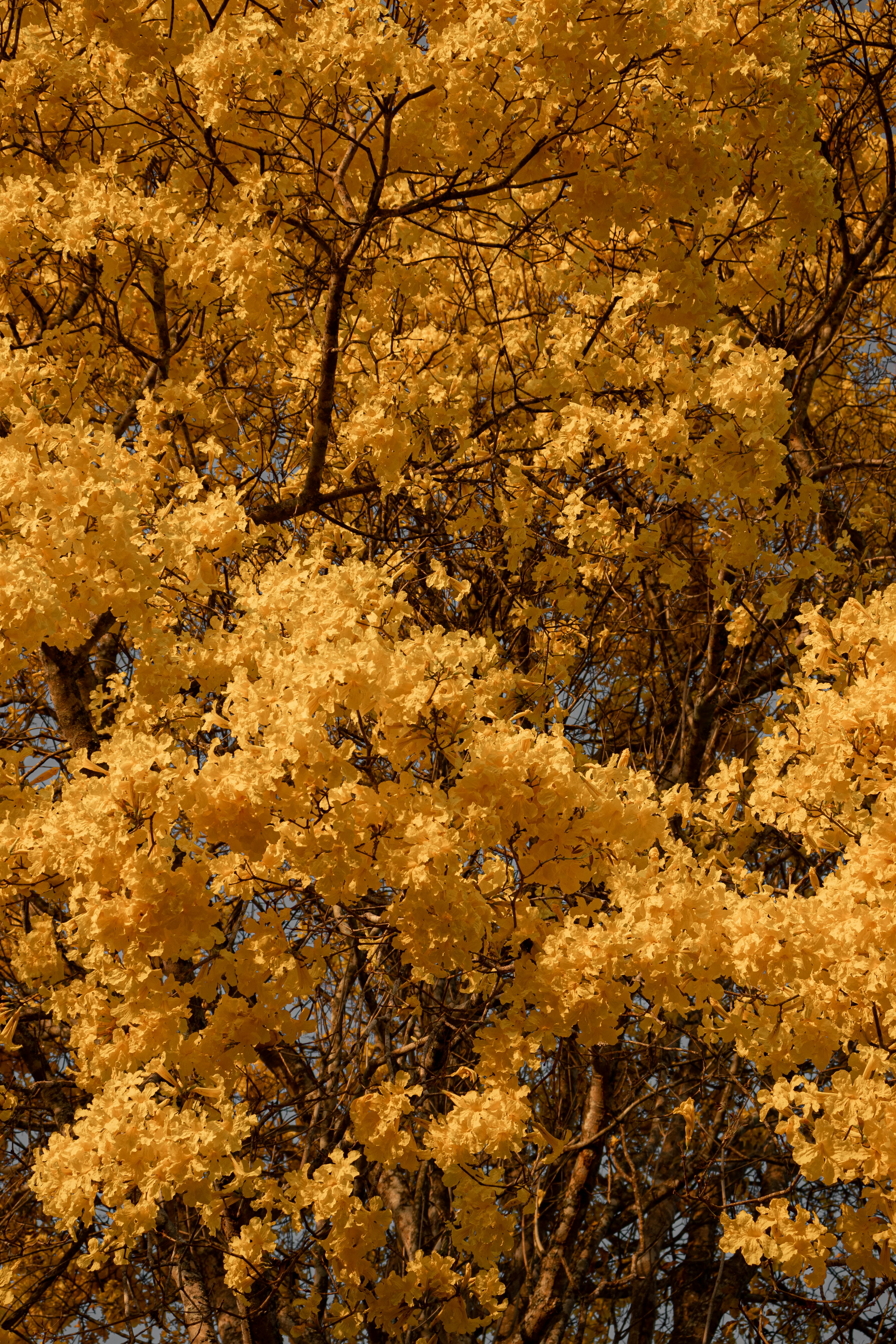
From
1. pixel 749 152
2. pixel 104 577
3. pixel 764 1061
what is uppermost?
pixel 749 152

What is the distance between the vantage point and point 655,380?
5117 mm

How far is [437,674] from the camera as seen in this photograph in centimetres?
348

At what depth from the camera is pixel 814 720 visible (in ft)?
14.0

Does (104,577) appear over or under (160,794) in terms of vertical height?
over

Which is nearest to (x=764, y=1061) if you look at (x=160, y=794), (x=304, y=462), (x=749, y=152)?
(x=160, y=794)

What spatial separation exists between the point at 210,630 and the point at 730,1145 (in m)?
3.77

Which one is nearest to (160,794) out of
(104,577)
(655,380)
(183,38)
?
(104,577)

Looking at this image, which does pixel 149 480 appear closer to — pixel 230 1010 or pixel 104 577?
pixel 104 577

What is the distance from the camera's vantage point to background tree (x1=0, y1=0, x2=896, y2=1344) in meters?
3.63

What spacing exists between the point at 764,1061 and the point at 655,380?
2706 mm

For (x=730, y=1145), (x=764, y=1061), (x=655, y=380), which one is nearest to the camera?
(x=764, y=1061)

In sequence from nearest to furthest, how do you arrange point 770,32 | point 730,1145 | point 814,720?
point 814,720 < point 770,32 < point 730,1145

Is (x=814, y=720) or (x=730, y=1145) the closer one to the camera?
(x=814, y=720)

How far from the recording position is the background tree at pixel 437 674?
3.63 metres
